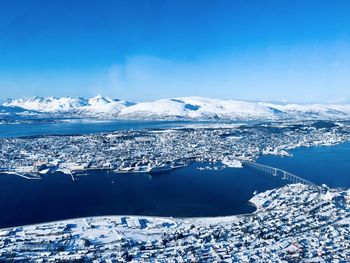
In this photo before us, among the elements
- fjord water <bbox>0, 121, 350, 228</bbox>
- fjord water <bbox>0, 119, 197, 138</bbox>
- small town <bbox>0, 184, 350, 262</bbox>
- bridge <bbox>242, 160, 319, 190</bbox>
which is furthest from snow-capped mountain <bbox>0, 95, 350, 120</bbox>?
small town <bbox>0, 184, 350, 262</bbox>

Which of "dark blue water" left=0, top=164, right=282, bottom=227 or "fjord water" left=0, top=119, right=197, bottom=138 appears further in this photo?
"fjord water" left=0, top=119, right=197, bottom=138

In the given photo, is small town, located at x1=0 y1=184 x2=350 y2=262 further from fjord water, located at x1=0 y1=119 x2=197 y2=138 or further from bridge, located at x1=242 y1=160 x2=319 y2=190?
fjord water, located at x1=0 y1=119 x2=197 y2=138

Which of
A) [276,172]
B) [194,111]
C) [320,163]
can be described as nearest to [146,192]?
[276,172]

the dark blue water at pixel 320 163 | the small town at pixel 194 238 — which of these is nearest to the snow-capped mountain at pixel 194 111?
the dark blue water at pixel 320 163

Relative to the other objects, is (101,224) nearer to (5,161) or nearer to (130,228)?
(130,228)

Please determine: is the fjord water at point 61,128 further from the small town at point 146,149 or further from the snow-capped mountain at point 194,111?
the snow-capped mountain at point 194,111

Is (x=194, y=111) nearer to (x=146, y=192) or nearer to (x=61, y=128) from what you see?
(x=61, y=128)

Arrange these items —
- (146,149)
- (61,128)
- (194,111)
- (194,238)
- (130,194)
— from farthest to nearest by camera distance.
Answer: (194,111), (61,128), (146,149), (130,194), (194,238)
